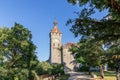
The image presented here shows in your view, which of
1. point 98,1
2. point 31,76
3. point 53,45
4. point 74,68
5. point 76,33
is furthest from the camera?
point 53,45

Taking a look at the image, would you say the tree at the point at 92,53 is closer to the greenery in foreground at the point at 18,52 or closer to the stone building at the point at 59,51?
the greenery in foreground at the point at 18,52

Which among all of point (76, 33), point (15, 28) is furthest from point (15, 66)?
point (76, 33)

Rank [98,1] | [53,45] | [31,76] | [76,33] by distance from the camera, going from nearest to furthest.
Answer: [98,1], [76,33], [31,76], [53,45]

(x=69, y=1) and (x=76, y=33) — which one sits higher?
(x=69, y=1)

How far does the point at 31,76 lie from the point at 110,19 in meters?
31.8

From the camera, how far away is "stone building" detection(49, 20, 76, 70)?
10931cm

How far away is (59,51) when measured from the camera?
114625mm

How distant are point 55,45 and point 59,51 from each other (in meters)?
3.58

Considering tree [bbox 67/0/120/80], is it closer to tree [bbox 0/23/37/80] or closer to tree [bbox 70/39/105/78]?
tree [bbox 70/39/105/78]

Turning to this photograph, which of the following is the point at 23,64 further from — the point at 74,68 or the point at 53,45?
the point at 53,45

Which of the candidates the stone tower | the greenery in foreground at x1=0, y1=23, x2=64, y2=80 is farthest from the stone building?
the greenery in foreground at x1=0, y1=23, x2=64, y2=80

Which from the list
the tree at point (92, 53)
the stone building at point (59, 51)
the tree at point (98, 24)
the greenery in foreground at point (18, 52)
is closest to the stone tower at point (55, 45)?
the stone building at point (59, 51)

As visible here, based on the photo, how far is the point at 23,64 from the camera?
145ft

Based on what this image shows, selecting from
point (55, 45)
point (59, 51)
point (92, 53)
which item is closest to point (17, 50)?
point (92, 53)
